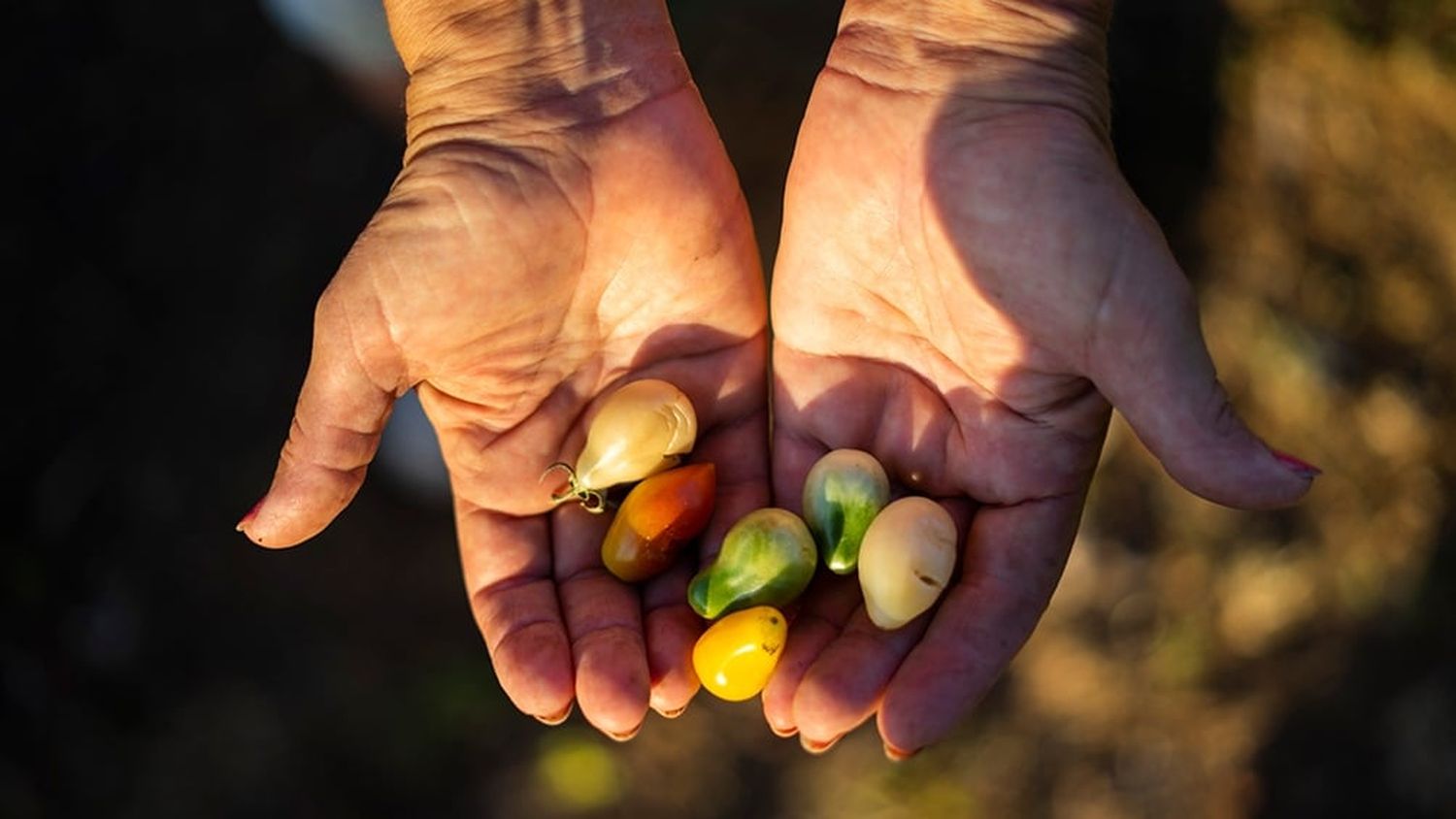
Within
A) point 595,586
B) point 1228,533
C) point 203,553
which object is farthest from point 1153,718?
point 203,553

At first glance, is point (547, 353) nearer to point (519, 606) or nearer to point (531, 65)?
point (519, 606)

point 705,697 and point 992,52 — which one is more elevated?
point 992,52

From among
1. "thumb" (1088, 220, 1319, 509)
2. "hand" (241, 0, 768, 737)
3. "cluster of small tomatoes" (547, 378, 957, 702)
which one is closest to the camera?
"thumb" (1088, 220, 1319, 509)

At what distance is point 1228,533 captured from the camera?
3.29 m

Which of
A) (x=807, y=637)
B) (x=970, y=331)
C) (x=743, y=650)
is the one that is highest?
(x=970, y=331)

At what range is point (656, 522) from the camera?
243 cm

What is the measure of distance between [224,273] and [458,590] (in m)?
1.22

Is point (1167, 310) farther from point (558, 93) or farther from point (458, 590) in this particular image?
point (458, 590)

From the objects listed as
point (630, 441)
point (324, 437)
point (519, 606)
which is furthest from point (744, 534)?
point (324, 437)

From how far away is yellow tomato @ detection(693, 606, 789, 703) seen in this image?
7.34 feet

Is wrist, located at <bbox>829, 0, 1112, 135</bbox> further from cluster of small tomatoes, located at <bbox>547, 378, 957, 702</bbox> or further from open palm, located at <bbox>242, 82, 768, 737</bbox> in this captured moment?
cluster of small tomatoes, located at <bbox>547, 378, 957, 702</bbox>

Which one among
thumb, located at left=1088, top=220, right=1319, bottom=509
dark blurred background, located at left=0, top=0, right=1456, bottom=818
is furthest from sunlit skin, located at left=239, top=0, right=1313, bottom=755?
dark blurred background, located at left=0, top=0, right=1456, bottom=818

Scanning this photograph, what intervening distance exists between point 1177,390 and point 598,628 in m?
1.10

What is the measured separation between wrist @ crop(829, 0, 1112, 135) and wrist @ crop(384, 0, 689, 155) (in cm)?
42
